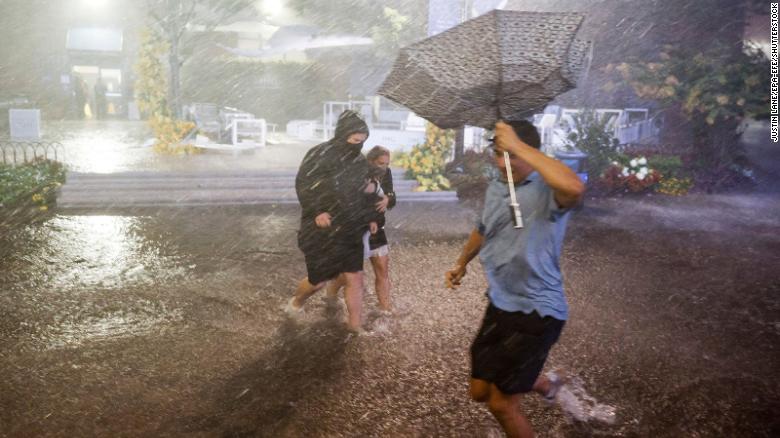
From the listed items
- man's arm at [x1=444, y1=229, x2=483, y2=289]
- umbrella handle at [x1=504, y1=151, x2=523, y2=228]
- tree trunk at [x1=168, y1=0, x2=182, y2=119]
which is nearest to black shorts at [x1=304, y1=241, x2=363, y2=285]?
man's arm at [x1=444, y1=229, x2=483, y2=289]

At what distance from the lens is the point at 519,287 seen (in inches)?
111

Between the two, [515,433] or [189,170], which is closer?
[515,433]

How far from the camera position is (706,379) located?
4.31 metres

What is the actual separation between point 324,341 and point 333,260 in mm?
684

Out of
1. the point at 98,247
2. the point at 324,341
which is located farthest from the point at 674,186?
the point at 98,247

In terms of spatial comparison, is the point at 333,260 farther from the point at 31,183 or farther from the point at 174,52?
the point at 174,52

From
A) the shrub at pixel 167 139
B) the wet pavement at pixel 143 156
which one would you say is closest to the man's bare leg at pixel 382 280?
the wet pavement at pixel 143 156

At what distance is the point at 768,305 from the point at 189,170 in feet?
33.1

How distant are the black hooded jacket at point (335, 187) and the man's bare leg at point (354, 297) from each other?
0.98ft

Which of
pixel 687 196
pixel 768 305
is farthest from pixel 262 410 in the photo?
pixel 687 196

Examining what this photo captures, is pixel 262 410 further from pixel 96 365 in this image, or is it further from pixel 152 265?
pixel 152 265

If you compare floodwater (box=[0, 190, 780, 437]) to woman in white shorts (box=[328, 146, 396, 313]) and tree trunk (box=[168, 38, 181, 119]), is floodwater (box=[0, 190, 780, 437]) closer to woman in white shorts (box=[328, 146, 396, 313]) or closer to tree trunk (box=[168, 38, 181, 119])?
woman in white shorts (box=[328, 146, 396, 313])

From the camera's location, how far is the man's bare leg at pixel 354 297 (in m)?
4.86

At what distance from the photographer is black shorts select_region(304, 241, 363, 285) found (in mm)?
4754
